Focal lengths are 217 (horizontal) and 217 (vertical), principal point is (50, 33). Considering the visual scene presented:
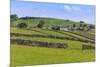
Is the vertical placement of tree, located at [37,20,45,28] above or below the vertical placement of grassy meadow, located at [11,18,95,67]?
above

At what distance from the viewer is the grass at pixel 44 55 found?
2.57m

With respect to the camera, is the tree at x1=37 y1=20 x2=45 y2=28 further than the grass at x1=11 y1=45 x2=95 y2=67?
Yes

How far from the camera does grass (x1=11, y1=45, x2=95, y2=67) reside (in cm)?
257

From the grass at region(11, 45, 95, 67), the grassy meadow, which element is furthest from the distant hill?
the grass at region(11, 45, 95, 67)

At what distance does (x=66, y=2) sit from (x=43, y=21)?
41 cm

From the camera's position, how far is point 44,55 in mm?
2705

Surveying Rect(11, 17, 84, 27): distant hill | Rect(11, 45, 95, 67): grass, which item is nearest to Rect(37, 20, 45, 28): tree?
Rect(11, 17, 84, 27): distant hill

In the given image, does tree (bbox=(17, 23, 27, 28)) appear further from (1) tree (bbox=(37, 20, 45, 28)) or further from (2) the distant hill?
(1) tree (bbox=(37, 20, 45, 28))

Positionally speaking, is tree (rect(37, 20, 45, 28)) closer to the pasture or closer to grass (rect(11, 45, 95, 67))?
the pasture

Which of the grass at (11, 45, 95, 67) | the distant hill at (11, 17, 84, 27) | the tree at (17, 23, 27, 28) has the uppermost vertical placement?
the distant hill at (11, 17, 84, 27)

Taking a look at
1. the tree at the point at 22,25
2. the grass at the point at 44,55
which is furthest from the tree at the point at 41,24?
the grass at the point at 44,55

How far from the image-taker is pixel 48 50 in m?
2.73

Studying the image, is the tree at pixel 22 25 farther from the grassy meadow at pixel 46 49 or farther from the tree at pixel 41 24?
the tree at pixel 41 24
